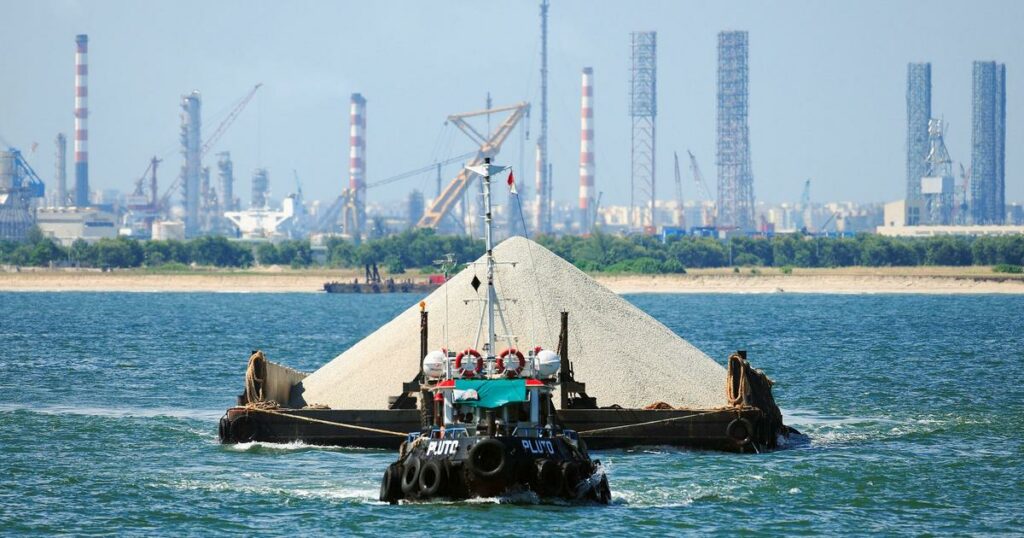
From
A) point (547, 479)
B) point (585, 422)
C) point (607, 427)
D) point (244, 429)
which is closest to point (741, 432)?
point (607, 427)

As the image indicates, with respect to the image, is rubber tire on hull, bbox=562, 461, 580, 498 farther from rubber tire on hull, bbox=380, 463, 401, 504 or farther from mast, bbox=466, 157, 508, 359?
rubber tire on hull, bbox=380, 463, 401, 504

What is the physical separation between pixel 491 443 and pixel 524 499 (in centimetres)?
151

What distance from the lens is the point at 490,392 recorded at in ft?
118

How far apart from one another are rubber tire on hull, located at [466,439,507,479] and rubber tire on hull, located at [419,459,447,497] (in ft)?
2.10

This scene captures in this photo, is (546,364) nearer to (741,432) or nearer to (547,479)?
(547,479)

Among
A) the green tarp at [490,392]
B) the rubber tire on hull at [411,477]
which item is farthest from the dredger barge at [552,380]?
the rubber tire on hull at [411,477]

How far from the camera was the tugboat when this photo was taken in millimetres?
34469

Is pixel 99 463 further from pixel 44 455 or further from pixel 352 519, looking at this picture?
pixel 352 519

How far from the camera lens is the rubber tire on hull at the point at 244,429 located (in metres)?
44.7

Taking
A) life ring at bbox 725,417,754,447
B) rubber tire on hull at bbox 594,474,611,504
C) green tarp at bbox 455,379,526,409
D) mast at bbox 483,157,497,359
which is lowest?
rubber tire on hull at bbox 594,474,611,504

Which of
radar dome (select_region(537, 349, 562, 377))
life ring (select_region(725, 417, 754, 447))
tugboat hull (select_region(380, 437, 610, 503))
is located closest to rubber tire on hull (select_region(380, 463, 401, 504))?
tugboat hull (select_region(380, 437, 610, 503))

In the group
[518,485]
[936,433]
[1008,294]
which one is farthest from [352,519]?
[1008,294]

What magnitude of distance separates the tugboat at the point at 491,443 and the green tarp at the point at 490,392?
20mm

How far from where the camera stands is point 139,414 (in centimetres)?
5409
